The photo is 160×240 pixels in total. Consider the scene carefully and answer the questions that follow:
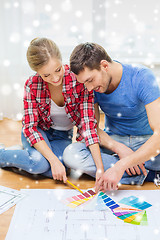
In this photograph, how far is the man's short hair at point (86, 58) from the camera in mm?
1074

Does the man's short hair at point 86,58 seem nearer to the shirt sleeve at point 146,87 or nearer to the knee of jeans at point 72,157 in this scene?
the shirt sleeve at point 146,87

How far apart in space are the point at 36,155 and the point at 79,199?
0.30 metres

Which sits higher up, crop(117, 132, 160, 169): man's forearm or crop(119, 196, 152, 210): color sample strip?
crop(117, 132, 160, 169): man's forearm

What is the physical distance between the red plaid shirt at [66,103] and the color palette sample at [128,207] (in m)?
0.27

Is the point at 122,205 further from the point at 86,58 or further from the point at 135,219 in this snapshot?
the point at 86,58

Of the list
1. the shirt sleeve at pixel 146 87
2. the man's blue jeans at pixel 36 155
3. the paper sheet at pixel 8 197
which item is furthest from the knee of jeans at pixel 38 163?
the shirt sleeve at pixel 146 87

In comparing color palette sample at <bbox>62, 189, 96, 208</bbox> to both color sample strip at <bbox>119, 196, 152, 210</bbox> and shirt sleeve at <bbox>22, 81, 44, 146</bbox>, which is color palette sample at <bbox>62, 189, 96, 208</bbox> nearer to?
color sample strip at <bbox>119, 196, 152, 210</bbox>

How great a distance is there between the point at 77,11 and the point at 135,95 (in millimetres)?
1559

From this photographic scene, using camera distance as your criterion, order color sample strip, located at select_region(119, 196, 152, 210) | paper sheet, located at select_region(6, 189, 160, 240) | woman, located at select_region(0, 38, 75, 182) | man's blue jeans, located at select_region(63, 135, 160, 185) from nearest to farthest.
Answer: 1. paper sheet, located at select_region(6, 189, 160, 240)
2. color sample strip, located at select_region(119, 196, 152, 210)
3. woman, located at select_region(0, 38, 75, 182)
4. man's blue jeans, located at select_region(63, 135, 160, 185)

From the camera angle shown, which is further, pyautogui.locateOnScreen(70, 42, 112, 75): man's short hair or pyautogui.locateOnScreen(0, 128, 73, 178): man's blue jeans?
pyautogui.locateOnScreen(0, 128, 73, 178): man's blue jeans

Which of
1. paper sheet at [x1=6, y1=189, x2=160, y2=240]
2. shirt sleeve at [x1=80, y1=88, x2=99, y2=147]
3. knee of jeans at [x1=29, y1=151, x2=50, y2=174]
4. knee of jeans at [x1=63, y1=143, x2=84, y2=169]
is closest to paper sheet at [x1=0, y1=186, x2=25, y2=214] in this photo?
paper sheet at [x1=6, y1=189, x2=160, y2=240]

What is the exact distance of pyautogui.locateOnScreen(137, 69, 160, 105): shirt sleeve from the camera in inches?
43.6

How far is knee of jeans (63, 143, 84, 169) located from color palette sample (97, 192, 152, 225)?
0.59ft

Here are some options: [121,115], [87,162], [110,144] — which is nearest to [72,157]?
[87,162]
